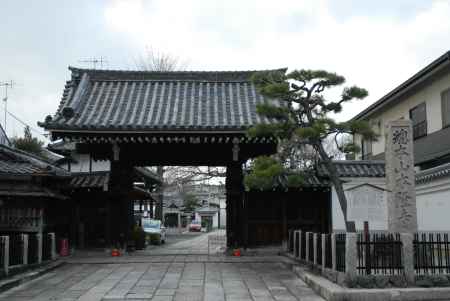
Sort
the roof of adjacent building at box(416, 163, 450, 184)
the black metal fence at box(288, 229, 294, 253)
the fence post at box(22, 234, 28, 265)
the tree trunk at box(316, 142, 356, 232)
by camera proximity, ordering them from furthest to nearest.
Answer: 1. the roof of adjacent building at box(416, 163, 450, 184)
2. the black metal fence at box(288, 229, 294, 253)
3. the tree trunk at box(316, 142, 356, 232)
4. the fence post at box(22, 234, 28, 265)

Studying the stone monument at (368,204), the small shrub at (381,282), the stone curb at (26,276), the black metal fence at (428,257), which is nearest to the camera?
the small shrub at (381,282)

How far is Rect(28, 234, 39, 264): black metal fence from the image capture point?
13.5m

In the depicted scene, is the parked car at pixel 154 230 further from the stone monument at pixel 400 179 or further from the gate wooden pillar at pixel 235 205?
the stone monument at pixel 400 179

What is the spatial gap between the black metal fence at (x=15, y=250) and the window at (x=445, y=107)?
17979mm

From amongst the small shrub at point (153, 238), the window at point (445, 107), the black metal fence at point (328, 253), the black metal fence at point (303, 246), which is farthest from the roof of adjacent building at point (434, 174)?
the small shrub at point (153, 238)

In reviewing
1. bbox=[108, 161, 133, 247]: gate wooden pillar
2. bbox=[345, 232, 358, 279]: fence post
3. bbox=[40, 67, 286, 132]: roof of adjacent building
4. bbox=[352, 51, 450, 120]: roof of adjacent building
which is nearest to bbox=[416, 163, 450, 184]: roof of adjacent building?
bbox=[352, 51, 450, 120]: roof of adjacent building

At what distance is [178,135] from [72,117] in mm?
3576

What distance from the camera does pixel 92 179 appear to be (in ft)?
63.5

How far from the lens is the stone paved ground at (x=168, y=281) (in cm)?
987

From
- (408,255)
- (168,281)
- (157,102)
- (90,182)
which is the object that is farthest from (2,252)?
(408,255)

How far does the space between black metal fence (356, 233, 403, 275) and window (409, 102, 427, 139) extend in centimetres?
1591

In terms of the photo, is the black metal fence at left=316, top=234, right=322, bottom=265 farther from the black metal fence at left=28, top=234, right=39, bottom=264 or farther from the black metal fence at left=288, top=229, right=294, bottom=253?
the black metal fence at left=28, top=234, right=39, bottom=264

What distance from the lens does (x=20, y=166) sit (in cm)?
1628

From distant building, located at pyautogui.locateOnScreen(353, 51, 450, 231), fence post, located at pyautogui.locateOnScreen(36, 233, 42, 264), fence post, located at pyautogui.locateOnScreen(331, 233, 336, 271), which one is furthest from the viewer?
distant building, located at pyautogui.locateOnScreen(353, 51, 450, 231)
